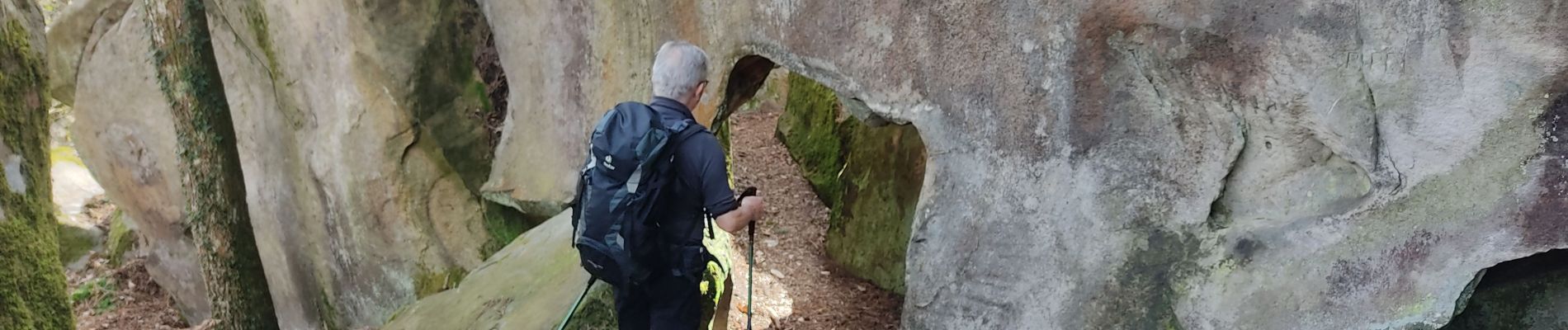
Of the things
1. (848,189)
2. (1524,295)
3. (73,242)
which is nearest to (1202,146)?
(1524,295)

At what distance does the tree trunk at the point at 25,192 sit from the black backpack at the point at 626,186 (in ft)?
8.65

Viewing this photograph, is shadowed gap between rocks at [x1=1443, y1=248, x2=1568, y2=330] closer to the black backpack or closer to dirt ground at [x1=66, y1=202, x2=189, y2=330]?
the black backpack

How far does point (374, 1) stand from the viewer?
286 inches

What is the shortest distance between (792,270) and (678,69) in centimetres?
451

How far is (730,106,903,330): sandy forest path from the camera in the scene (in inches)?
276

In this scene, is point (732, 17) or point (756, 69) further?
point (756, 69)

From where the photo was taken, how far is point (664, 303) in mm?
4137

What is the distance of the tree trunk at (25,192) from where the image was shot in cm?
447

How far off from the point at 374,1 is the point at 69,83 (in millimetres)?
5684

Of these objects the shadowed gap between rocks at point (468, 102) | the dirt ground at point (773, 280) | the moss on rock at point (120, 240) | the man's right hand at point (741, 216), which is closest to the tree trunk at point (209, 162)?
the shadowed gap between rocks at point (468, 102)

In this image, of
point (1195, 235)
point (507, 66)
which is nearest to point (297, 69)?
point (507, 66)

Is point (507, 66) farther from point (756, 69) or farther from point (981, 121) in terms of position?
point (981, 121)

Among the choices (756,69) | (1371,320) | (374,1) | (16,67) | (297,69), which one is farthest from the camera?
(297,69)

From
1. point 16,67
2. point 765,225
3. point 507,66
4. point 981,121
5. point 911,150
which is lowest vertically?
point 765,225
